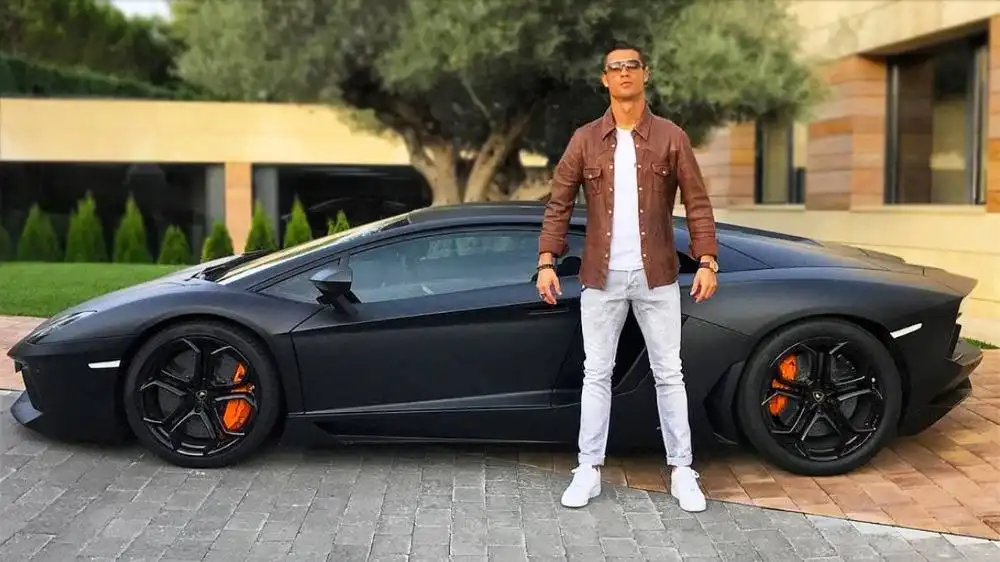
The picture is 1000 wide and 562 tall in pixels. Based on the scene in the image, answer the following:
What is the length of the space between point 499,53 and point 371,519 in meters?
5.45

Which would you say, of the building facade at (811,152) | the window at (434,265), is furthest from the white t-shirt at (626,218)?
the building facade at (811,152)

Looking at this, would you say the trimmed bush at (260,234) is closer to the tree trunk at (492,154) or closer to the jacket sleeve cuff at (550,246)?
the tree trunk at (492,154)

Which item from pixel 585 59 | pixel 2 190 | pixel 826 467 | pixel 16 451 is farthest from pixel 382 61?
pixel 2 190

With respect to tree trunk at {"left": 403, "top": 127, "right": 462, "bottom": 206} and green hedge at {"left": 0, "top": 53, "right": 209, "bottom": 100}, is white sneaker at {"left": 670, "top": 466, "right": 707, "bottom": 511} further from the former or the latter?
green hedge at {"left": 0, "top": 53, "right": 209, "bottom": 100}

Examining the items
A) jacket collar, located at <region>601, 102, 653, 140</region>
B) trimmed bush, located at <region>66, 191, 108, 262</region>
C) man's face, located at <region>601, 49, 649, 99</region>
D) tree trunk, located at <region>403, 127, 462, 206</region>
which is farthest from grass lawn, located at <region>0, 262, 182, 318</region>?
man's face, located at <region>601, 49, 649, 99</region>

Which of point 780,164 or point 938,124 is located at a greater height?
point 938,124

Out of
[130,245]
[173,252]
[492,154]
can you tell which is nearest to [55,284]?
[492,154]

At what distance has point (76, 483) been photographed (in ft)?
13.4

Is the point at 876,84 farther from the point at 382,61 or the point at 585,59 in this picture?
the point at 382,61

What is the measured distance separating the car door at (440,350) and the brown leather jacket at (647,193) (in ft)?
1.23

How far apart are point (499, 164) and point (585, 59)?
2.22 m

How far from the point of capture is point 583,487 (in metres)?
3.90

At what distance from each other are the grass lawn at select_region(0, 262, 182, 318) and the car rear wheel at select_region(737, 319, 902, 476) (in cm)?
658

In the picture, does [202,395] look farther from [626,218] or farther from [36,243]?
[36,243]
